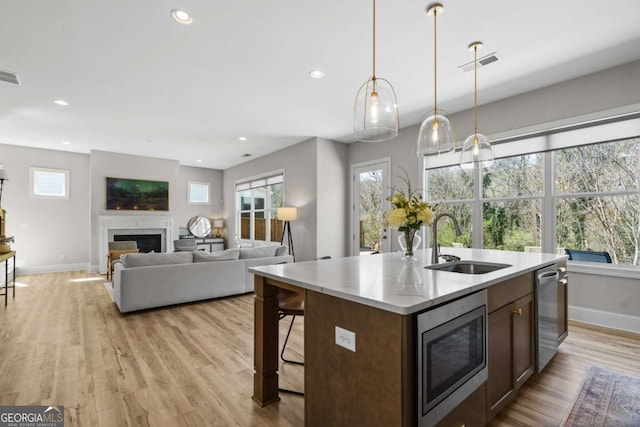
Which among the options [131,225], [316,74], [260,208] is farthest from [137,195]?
[316,74]

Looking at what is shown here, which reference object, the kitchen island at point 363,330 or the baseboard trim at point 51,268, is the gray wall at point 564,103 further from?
the baseboard trim at point 51,268

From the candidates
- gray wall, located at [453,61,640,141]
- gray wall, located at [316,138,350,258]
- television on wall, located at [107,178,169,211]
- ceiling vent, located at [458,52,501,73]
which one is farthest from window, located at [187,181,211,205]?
ceiling vent, located at [458,52,501,73]

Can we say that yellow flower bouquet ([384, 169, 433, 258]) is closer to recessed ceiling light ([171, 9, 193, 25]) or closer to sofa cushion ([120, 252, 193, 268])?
recessed ceiling light ([171, 9, 193, 25])

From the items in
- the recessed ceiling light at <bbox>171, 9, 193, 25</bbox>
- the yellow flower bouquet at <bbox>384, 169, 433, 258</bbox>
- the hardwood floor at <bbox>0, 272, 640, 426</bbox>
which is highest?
the recessed ceiling light at <bbox>171, 9, 193, 25</bbox>

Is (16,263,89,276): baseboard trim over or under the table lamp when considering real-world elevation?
under

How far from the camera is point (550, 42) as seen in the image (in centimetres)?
280

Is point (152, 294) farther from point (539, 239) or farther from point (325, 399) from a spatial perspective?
point (539, 239)

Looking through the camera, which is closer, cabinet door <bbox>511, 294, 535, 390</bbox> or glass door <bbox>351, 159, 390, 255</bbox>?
cabinet door <bbox>511, 294, 535, 390</bbox>

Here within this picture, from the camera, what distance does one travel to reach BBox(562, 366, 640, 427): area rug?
6.06ft

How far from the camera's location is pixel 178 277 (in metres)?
4.14

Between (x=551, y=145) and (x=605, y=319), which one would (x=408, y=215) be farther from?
(x=605, y=319)

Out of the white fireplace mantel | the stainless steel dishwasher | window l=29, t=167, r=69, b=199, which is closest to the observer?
the stainless steel dishwasher

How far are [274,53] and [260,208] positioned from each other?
541cm

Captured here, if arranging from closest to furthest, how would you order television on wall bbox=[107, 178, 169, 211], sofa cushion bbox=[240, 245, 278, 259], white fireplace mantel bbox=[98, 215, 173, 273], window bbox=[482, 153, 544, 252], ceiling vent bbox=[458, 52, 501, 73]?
1. ceiling vent bbox=[458, 52, 501, 73]
2. window bbox=[482, 153, 544, 252]
3. sofa cushion bbox=[240, 245, 278, 259]
4. white fireplace mantel bbox=[98, 215, 173, 273]
5. television on wall bbox=[107, 178, 169, 211]
